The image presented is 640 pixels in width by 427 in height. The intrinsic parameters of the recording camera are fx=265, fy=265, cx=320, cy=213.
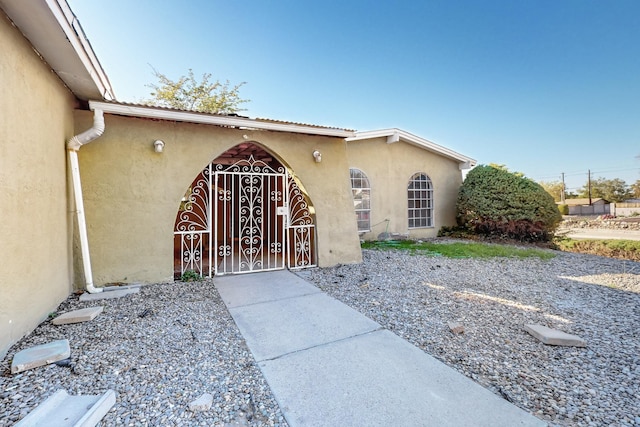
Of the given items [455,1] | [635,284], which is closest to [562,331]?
[635,284]

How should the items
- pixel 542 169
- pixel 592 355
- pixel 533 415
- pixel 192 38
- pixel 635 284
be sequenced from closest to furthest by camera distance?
pixel 533 415
pixel 592 355
pixel 635 284
pixel 192 38
pixel 542 169

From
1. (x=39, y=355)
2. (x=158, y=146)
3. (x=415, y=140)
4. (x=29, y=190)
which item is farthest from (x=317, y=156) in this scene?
(x=415, y=140)

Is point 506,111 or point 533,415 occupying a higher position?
point 506,111

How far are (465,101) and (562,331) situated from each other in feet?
42.7

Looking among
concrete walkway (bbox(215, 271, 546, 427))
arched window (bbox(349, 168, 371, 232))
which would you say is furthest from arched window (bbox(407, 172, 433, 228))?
concrete walkway (bbox(215, 271, 546, 427))

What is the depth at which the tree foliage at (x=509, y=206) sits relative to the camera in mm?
11344

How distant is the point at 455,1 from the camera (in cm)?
966

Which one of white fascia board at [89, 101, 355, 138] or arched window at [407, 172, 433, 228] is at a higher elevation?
white fascia board at [89, 101, 355, 138]

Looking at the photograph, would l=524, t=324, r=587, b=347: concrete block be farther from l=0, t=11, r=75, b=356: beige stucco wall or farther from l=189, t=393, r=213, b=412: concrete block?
l=0, t=11, r=75, b=356: beige stucco wall

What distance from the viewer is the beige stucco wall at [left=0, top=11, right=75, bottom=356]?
304 cm

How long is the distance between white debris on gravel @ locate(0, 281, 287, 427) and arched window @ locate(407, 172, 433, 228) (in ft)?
35.2

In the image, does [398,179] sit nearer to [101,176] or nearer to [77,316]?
[101,176]

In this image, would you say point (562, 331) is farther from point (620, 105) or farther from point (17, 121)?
point (620, 105)

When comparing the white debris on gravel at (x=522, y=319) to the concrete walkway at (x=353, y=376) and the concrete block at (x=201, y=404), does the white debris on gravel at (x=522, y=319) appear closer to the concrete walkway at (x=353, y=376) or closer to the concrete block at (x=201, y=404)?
the concrete walkway at (x=353, y=376)
